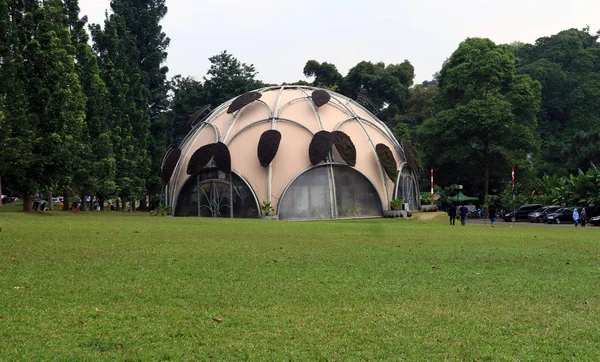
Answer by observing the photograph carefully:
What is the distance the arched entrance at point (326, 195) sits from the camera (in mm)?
37188

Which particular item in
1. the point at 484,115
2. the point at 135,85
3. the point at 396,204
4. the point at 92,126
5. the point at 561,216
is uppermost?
the point at 135,85

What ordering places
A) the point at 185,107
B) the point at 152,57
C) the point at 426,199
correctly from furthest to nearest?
the point at 185,107, the point at 152,57, the point at 426,199

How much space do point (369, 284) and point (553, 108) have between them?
63.2 m

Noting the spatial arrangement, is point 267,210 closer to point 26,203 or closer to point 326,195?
point 326,195

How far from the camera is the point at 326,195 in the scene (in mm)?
37656

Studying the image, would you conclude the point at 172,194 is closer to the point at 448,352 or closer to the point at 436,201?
the point at 436,201

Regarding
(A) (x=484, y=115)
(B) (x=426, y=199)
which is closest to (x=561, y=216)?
(B) (x=426, y=199)

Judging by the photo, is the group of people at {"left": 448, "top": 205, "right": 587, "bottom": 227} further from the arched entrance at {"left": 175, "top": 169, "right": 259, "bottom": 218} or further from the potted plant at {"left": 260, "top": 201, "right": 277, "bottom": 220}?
the arched entrance at {"left": 175, "top": 169, "right": 259, "bottom": 218}

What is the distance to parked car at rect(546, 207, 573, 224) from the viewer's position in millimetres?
40844

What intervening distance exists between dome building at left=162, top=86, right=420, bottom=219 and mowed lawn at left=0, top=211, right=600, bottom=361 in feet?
73.0

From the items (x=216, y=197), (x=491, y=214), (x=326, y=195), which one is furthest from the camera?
(x=216, y=197)

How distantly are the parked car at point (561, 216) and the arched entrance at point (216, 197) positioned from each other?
21.3 meters

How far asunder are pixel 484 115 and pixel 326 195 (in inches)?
729

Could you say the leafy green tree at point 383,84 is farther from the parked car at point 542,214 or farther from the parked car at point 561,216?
the parked car at point 561,216
